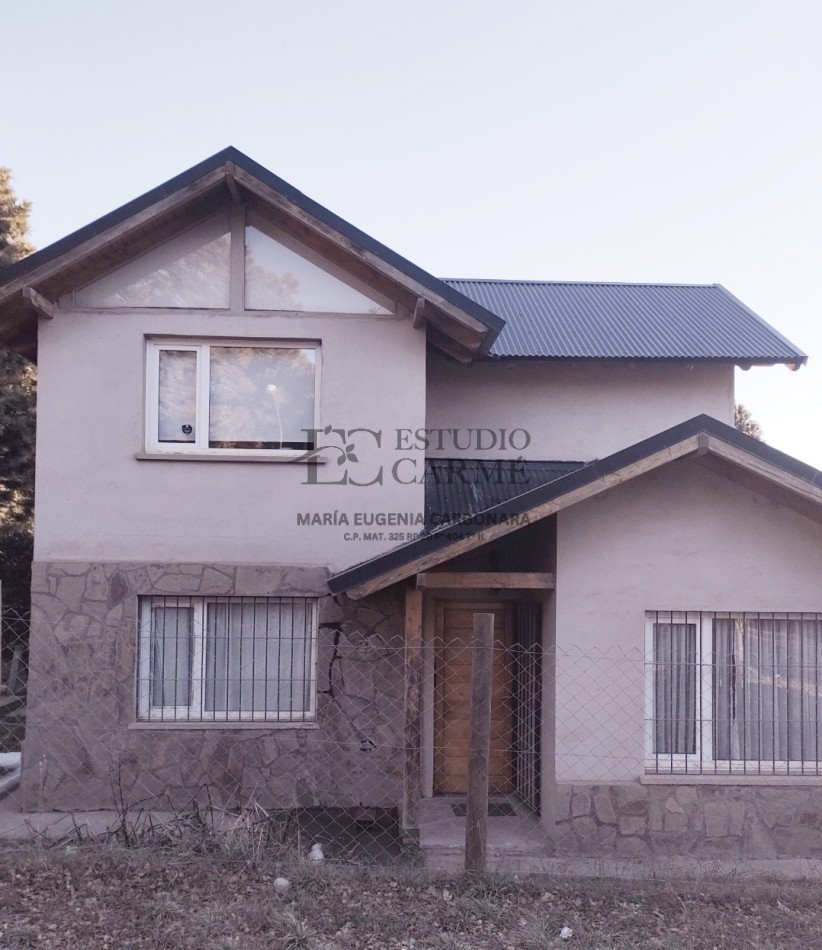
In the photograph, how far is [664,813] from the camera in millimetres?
6477

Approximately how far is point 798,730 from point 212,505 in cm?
574

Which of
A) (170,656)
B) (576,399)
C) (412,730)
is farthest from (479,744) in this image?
(576,399)

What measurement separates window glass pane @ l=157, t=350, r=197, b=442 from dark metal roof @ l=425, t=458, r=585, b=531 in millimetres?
2631

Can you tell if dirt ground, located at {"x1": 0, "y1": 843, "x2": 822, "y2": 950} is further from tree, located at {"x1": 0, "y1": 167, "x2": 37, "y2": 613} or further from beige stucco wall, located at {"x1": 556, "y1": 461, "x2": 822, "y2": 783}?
tree, located at {"x1": 0, "y1": 167, "x2": 37, "y2": 613}

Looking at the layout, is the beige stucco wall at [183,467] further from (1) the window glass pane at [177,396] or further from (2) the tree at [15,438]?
(2) the tree at [15,438]

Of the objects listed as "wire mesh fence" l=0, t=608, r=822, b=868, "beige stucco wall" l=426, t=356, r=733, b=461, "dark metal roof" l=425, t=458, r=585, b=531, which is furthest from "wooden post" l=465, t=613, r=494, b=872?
"beige stucco wall" l=426, t=356, r=733, b=461

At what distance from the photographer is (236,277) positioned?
814cm

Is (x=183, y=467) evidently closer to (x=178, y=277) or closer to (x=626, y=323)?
(x=178, y=277)

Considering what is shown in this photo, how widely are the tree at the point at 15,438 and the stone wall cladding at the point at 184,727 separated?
814cm

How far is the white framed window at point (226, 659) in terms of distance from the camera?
791cm

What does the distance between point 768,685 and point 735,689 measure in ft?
0.96

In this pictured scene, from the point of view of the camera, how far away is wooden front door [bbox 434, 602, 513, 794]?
339 inches

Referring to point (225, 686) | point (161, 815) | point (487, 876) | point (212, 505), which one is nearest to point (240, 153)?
point (212, 505)

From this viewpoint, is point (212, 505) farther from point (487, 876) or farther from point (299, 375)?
point (487, 876)
